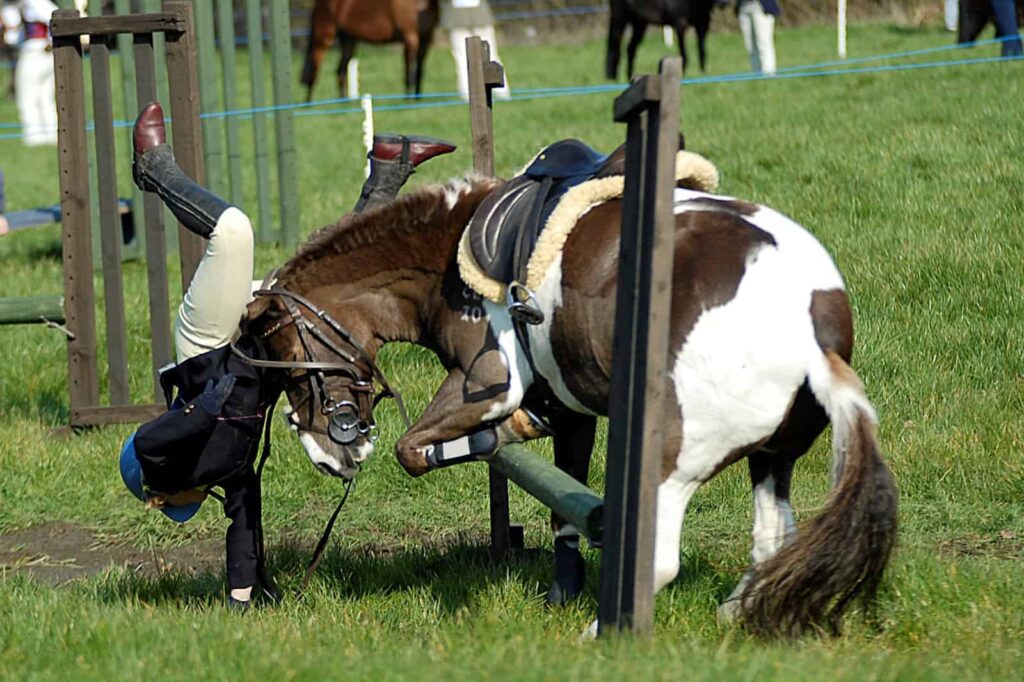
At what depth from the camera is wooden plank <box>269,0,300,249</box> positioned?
10.5 metres

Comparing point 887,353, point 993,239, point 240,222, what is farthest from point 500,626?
point 993,239

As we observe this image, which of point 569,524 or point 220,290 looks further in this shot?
point 220,290

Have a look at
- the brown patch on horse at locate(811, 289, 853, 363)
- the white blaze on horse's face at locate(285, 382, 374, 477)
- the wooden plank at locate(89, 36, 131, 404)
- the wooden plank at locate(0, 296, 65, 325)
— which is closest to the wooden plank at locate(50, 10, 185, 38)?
the wooden plank at locate(89, 36, 131, 404)

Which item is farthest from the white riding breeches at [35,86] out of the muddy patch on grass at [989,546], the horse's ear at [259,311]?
the muddy patch on grass at [989,546]

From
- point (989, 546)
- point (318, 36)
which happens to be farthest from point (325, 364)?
point (318, 36)

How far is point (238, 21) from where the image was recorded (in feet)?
104

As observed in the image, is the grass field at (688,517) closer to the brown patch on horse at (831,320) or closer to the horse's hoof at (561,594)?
the horse's hoof at (561,594)

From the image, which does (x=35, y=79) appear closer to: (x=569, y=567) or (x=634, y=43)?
(x=634, y=43)

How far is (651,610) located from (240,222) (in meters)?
1.89

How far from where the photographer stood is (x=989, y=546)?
525 centimetres

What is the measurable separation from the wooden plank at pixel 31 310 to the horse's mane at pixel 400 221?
3238 mm

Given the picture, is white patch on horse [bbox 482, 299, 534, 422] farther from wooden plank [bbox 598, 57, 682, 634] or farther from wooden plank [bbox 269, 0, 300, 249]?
wooden plank [bbox 269, 0, 300, 249]

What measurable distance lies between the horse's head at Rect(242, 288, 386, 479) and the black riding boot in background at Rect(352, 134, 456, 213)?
565 millimetres

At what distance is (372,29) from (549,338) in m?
17.6
